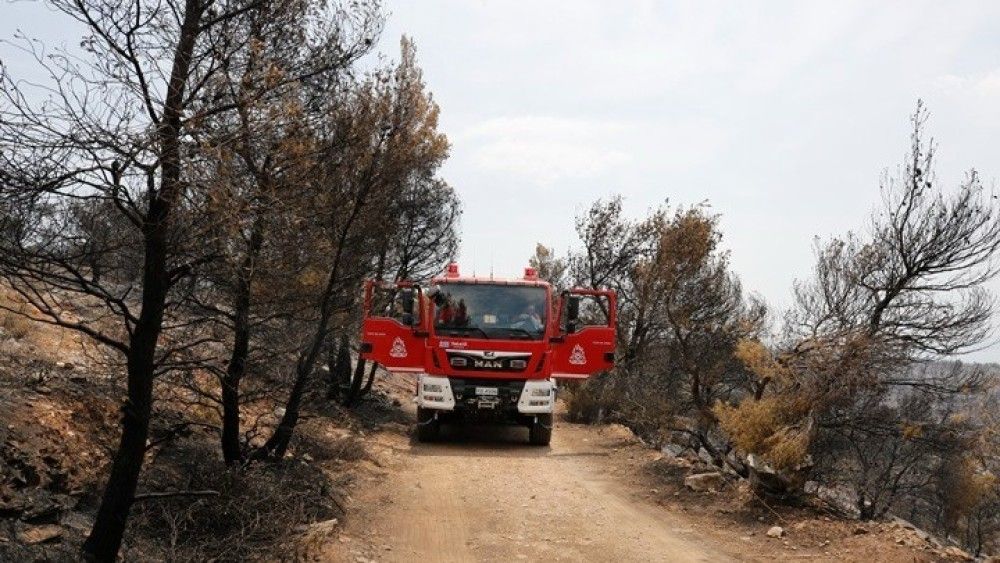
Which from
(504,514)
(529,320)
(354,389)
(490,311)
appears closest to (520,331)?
(529,320)

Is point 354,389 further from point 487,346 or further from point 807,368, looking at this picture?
point 807,368

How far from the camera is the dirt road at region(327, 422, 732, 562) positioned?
703cm

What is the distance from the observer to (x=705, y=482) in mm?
9594

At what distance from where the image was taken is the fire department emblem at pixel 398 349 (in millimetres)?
13430

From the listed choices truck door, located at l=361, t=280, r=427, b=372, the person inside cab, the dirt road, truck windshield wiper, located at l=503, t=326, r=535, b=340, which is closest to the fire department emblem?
truck door, located at l=361, t=280, r=427, b=372

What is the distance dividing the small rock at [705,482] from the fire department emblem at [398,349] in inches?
228

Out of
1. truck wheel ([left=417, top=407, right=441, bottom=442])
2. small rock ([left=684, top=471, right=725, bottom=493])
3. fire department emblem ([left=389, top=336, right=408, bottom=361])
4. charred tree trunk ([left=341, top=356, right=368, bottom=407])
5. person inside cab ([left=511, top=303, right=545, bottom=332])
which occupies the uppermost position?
person inside cab ([left=511, top=303, right=545, bottom=332])

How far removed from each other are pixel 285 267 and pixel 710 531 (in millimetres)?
5279

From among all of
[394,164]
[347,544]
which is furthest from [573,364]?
[347,544]

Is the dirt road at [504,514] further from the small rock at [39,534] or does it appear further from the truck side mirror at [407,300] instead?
the truck side mirror at [407,300]

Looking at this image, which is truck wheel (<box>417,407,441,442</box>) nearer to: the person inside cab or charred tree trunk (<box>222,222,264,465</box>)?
the person inside cab

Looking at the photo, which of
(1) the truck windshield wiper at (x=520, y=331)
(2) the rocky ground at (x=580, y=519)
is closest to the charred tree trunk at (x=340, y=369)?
(1) the truck windshield wiper at (x=520, y=331)

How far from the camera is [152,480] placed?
6.64 meters

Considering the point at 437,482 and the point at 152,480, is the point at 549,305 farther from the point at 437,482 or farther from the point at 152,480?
the point at 152,480
